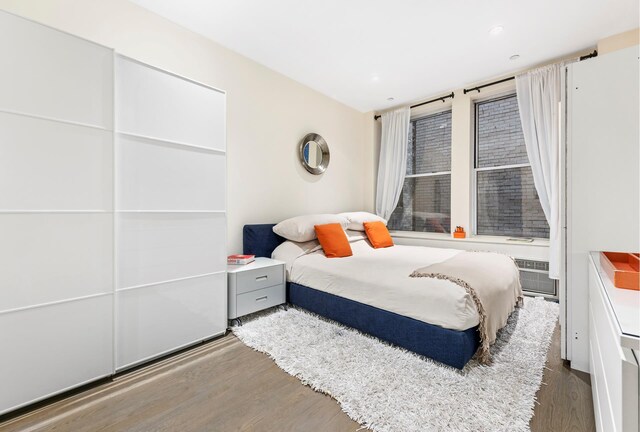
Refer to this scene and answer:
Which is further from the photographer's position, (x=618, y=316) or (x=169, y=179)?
(x=169, y=179)

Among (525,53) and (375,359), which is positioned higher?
(525,53)

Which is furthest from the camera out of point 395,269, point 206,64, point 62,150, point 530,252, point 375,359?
point 530,252

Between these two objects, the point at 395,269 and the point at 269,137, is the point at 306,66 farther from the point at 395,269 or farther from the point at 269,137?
the point at 395,269

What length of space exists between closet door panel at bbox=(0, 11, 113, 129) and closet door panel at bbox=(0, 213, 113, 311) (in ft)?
1.94

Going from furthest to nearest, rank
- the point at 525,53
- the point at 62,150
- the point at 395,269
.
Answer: the point at 525,53, the point at 395,269, the point at 62,150

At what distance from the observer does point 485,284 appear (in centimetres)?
207

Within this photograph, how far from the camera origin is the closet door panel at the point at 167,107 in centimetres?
189

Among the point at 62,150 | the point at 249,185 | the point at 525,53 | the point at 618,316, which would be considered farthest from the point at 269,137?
the point at 618,316

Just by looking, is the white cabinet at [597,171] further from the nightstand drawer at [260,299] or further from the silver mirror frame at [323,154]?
the silver mirror frame at [323,154]

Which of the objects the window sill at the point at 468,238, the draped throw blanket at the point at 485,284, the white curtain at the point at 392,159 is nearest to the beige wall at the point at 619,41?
the window sill at the point at 468,238

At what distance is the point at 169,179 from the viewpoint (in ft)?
6.90

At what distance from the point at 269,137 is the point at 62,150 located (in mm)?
2159

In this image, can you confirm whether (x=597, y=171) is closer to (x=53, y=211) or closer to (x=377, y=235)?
(x=377, y=235)

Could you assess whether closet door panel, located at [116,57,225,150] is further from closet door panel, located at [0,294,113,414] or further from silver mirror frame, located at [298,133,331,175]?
silver mirror frame, located at [298,133,331,175]
